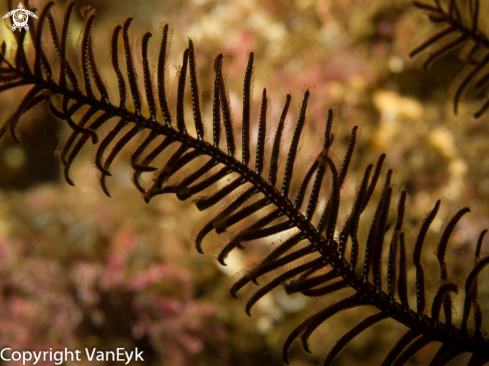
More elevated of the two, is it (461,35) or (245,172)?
(461,35)

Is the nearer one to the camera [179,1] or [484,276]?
[484,276]

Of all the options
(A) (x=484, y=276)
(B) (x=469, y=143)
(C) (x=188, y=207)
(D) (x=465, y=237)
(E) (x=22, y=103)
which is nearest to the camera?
(E) (x=22, y=103)

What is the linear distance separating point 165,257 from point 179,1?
138 inches


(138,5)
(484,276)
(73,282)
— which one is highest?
(138,5)

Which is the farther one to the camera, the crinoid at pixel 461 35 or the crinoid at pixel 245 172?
the crinoid at pixel 461 35

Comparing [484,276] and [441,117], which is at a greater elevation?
[441,117]

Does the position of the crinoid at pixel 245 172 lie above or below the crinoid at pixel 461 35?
below

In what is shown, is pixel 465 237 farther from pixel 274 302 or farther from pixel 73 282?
pixel 73 282

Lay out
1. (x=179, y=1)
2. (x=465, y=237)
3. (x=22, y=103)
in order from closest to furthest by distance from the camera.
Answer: (x=22, y=103)
(x=465, y=237)
(x=179, y=1)

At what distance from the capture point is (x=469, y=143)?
12.7ft

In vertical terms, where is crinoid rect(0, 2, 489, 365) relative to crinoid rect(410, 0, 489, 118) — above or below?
below

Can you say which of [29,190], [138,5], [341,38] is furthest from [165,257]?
[341,38]

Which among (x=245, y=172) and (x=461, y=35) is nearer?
(x=245, y=172)

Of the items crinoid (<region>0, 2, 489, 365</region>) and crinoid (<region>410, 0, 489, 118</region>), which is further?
crinoid (<region>410, 0, 489, 118</region>)
